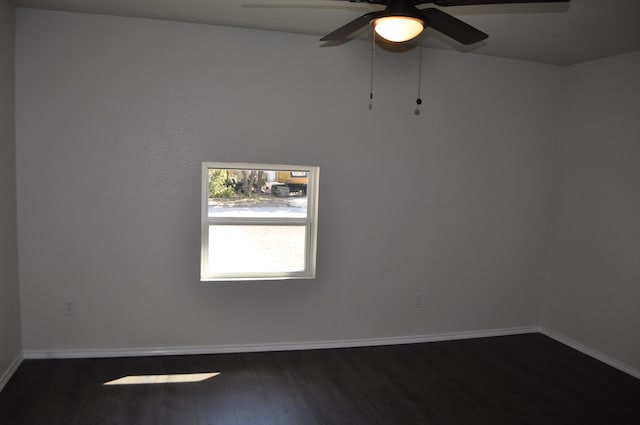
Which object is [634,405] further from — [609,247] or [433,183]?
[433,183]

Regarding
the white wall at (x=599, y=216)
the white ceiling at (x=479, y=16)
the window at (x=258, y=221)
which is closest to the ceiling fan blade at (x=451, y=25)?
the white ceiling at (x=479, y=16)

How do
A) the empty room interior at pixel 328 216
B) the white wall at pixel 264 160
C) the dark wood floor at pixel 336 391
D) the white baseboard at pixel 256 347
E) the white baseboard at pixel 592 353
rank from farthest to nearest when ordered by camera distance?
the white baseboard at pixel 592 353 → the white baseboard at pixel 256 347 → the white wall at pixel 264 160 → the empty room interior at pixel 328 216 → the dark wood floor at pixel 336 391

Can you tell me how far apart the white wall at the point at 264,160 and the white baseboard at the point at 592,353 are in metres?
0.35

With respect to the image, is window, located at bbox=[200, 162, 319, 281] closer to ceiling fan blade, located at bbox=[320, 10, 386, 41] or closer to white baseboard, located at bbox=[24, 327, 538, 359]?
white baseboard, located at bbox=[24, 327, 538, 359]

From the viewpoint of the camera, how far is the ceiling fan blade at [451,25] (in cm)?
204

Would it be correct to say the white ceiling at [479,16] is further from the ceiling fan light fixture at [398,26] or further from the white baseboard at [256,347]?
the white baseboard at [256,347]

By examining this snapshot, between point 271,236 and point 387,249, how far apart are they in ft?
3.38

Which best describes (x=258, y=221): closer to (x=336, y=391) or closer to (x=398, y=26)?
(x=336, y=391)

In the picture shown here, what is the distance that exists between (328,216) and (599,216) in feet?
7.92

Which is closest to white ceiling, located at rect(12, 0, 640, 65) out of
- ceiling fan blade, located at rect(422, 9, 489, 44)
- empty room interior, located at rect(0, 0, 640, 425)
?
empty room interior, located at rect(0, 0, 640, 425)

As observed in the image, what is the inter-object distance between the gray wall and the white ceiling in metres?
0.29

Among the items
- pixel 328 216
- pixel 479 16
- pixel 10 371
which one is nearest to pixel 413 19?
pixel 479 16

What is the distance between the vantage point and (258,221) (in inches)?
149

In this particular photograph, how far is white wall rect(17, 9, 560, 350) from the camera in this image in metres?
3.33
